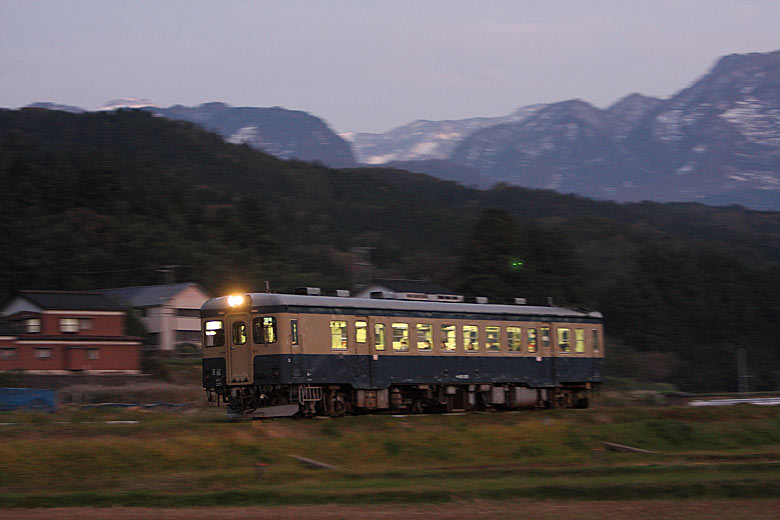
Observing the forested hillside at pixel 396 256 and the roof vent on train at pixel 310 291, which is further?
the forested hillside at pixel 396 256

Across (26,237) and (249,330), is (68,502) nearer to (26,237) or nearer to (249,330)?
(249,330)

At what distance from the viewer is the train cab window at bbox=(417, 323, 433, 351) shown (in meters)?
30.2

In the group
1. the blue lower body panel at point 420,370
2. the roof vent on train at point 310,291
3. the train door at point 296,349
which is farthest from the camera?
the roof vent on train at point 310,291

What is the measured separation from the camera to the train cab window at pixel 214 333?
1108 inches

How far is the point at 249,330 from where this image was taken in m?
27.2

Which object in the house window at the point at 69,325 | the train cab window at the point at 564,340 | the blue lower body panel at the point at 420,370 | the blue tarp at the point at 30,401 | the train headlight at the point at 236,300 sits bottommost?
the blue tarp at the point at 30,401

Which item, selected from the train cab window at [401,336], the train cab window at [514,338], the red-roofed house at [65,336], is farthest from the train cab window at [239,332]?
the red-roofed house at [65,336]

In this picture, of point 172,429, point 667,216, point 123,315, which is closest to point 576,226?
point 667,216

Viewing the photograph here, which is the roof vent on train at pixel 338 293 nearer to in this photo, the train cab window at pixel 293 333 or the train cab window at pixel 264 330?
the train cab window at pixel 293 333

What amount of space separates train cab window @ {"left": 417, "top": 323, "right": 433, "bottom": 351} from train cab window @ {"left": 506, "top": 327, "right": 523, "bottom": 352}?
359cm

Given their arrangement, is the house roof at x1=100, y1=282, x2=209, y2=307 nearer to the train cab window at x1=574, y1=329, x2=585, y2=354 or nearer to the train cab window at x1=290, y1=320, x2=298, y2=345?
the train cab window at x1=574, y1=329, x2=585, y2=354

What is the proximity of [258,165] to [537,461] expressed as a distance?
152 metres

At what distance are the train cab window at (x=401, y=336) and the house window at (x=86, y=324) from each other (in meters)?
33.3

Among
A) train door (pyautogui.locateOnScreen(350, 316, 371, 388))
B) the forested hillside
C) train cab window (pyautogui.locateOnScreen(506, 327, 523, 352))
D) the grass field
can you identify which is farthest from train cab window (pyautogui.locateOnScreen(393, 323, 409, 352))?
the forested hillside
